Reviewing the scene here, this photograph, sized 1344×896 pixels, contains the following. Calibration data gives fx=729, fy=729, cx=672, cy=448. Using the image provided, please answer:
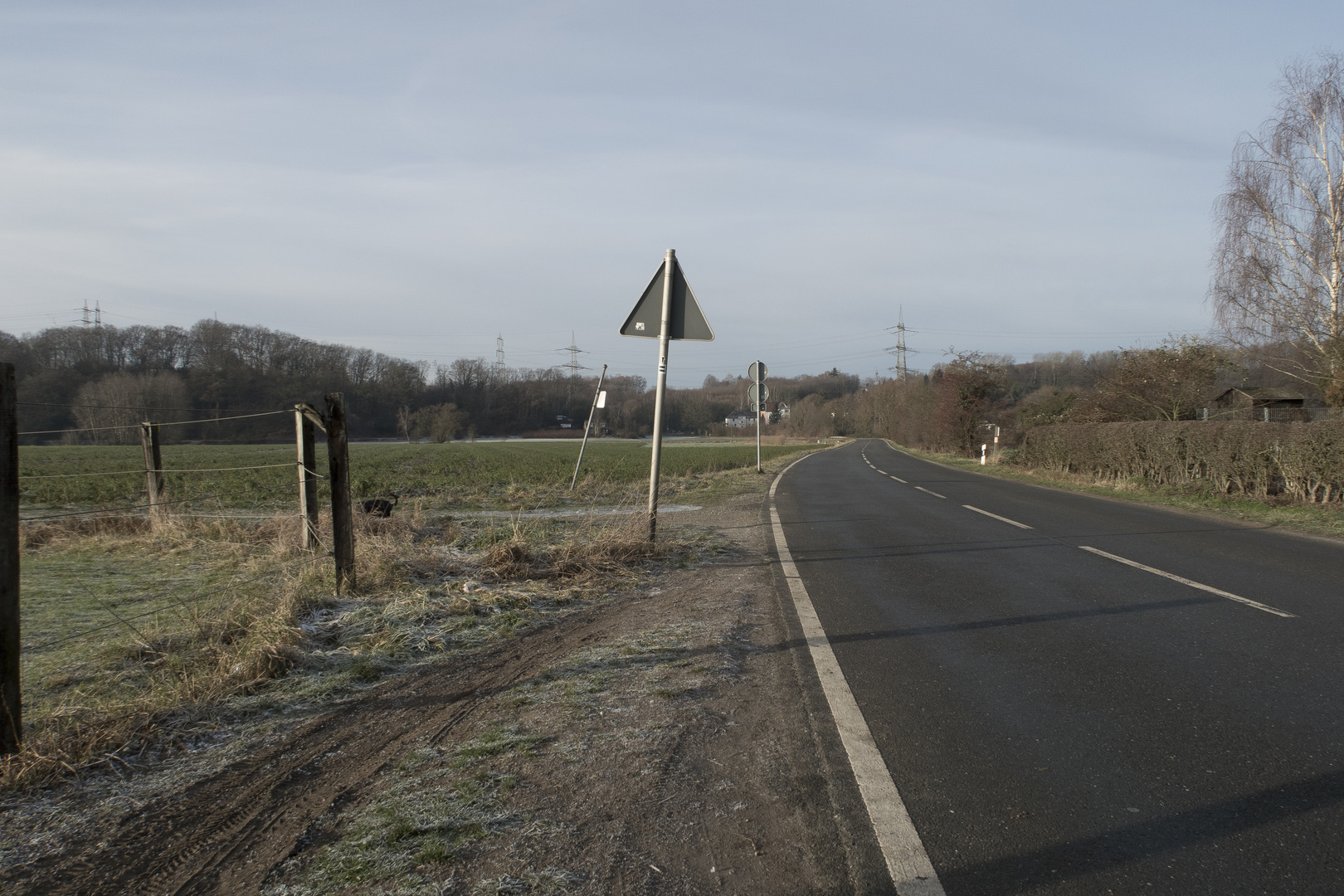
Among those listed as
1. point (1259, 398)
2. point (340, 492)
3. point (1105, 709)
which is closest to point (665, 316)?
point (340, 492)

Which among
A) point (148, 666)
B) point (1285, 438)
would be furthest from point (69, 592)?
point (1285, 438)

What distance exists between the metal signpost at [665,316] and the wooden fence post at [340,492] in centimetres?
307

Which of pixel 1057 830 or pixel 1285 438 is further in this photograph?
pixel 1285 438

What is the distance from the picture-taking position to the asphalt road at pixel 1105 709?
2.35 metres

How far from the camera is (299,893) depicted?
7.06 feet

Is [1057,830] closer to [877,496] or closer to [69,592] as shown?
[69,592]

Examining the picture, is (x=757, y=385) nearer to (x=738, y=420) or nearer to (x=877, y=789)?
(x=877, y=789)

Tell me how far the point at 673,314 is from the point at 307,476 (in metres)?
4.19

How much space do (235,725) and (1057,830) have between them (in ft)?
11.6

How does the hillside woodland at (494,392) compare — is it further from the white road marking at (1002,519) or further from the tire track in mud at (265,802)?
the white road marking at (1002,519)

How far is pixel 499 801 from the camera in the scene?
8.75 ft

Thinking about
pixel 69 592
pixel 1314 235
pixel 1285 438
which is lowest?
pixel 69 592

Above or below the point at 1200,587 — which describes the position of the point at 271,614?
above

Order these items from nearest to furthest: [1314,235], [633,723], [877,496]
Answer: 1. [633,723]
2. [877,496]
3. [1314,235]
